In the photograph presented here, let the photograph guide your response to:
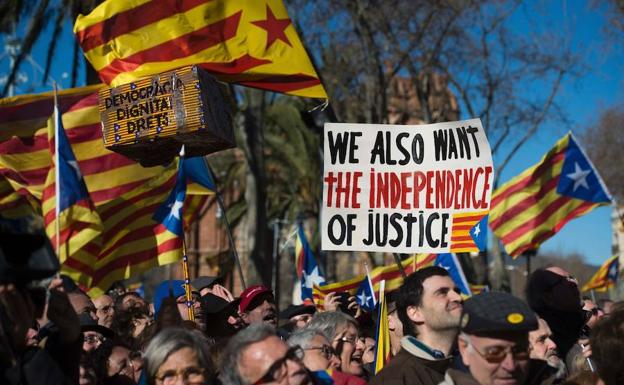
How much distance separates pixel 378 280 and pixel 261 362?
22.3 ft

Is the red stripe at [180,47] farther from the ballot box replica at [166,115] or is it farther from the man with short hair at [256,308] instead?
the man with short hair at [256,308]

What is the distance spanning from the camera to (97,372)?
578 centimetres

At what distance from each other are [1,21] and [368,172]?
1119 cm

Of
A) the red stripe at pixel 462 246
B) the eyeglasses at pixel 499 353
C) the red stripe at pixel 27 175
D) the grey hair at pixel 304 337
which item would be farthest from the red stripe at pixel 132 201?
the eyeglasses at pixel 499 353

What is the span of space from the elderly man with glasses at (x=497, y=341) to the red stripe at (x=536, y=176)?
7.85 metres

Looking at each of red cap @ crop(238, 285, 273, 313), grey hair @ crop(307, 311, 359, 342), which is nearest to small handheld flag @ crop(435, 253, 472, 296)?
red cap @ crop(238, 285, 273, 313)

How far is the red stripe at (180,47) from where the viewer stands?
8.30 meters

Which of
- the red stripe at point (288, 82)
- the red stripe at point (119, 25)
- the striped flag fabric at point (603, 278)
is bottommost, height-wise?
the striped flag fabric at point (603, 278)

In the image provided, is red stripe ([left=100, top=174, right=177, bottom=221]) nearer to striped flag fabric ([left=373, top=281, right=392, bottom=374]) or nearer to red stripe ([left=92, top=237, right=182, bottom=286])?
red stripe ([left=92, top=237, right=182, bottom=286])

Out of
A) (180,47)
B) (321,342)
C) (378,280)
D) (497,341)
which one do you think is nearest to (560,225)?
(378,280)

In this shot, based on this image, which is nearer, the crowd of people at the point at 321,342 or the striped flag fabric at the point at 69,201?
the crowd of people at the point at 321,342

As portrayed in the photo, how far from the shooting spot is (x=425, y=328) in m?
5.42

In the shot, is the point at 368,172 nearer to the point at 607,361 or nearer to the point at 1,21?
the point at 607,361

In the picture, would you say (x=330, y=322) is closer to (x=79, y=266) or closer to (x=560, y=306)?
(x=560, y=306)
